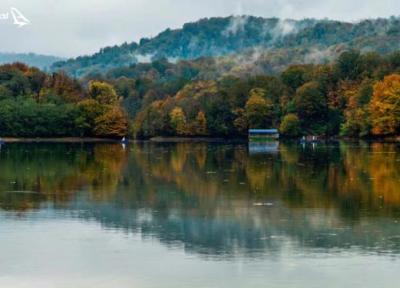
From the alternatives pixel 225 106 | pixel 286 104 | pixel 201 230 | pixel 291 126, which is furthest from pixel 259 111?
pixel 201 230

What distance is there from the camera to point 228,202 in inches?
1283

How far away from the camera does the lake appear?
19234 mm

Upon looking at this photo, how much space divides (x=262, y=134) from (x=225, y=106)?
351 inches

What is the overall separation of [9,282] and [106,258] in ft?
10.1

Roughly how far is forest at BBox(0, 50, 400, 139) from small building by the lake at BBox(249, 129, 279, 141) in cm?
129

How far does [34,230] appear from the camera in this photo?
1006 inches

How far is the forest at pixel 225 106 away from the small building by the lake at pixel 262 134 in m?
1.29

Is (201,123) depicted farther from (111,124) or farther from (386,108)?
(386,108)

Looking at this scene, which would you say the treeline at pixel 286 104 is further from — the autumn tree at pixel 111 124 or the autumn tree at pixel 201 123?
the autumn tree at pixel 111 124

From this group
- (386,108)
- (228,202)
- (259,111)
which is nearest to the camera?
(228,202)

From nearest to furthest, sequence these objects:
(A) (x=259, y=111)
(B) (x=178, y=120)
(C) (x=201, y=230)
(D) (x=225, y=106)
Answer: (C) (x=201, y=230) → (A) (x=259, y=111) → (D) (x=225, y=106) → (B) (x=178, y=120)

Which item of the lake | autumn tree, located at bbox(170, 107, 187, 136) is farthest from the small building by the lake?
the lake

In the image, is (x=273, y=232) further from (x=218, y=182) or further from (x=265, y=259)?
(x=218, y=182)

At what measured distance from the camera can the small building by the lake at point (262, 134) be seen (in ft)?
414
